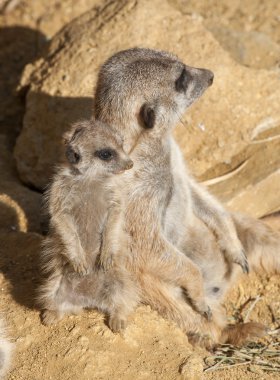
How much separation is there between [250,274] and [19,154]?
1961mm

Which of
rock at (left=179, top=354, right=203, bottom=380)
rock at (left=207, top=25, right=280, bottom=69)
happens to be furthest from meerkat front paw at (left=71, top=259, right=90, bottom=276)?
rock at (left=207, top=25, right=280, bottom=69)

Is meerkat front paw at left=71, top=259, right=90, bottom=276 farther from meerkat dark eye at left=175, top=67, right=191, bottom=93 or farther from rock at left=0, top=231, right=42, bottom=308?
meerkat dark eye at left=175, top=67, right=191, bottom=93

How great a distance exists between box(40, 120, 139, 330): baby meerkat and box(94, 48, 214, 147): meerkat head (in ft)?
0.56

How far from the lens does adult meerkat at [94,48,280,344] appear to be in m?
3.60

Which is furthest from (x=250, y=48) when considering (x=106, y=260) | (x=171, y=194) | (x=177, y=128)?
(x=106, y=260)

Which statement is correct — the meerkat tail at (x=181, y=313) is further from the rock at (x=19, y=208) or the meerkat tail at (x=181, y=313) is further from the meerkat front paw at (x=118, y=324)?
the rock at (x=19, y=208)

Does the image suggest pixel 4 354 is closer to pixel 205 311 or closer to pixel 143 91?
pixel 205 311

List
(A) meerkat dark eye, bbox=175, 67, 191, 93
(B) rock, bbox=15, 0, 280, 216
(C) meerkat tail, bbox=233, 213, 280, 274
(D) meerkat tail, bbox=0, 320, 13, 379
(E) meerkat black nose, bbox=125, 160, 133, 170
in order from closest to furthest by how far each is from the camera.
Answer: (D) meerkat tail, bbox=0, 320, 13, 379 < (E) meerkat black nose, bbox=125, 160, 133, 170 < (A) meerkat dark eye, bbox=175, 67, 191, 93 < (C) meerkat tail, bbox=233, 213, 280, 274 < (B) rock, bbox=15, 0, 280, 216

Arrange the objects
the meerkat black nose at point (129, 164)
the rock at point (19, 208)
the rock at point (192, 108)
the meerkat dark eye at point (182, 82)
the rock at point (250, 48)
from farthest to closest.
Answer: the rock at point (250, 48), the rock at point (192, 108), the rock at point (19, 208), the meerkat dark eye at point (182, 82), the meerkat black nose at point (129, 164)

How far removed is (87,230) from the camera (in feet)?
11.6

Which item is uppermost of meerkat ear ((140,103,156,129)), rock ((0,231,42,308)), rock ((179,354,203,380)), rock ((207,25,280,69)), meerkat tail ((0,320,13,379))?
rock ((207,25,280,69))

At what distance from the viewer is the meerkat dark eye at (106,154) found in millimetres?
3400

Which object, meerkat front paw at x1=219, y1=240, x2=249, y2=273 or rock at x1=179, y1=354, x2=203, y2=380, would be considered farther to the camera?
A: meerkat front paw at x1=219, y1=240, x2=249, y2=273

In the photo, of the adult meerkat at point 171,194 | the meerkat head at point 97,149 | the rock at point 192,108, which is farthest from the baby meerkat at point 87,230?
the rock at point 192,108
